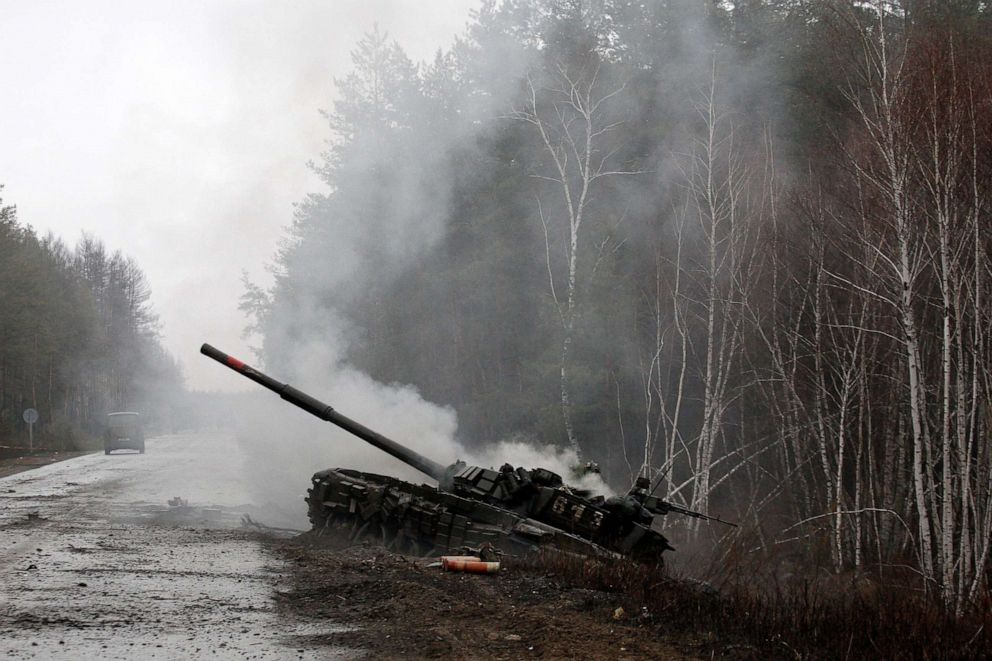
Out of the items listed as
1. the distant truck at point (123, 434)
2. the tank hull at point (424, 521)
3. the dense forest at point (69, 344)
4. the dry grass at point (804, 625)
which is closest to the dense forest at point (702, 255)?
the dry grass at point (804, 625)

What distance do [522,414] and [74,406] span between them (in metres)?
54.2

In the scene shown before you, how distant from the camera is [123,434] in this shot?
128ft

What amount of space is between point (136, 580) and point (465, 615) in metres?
3.75

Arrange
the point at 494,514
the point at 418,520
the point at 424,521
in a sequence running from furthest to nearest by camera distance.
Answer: the point at 418,520, the point at 424,521, the point at 494,514

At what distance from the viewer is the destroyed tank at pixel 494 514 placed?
40.6 ft

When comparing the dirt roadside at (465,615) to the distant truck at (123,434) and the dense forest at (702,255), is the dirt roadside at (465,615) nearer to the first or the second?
the dense forest at (702,255)

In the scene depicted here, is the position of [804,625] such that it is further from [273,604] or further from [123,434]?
[123,434]

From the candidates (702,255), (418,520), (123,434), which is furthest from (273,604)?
(123,434)

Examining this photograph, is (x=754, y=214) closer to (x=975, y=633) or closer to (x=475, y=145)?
(x=475, y=145)

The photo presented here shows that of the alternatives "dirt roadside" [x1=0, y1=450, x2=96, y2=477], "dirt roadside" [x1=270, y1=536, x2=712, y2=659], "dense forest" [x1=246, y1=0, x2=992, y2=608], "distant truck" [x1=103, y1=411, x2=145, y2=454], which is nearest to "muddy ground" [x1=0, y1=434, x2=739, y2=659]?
"dirt roadside" [x1=270, y1=536, x2=712, y2=659]

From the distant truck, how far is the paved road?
18970mm

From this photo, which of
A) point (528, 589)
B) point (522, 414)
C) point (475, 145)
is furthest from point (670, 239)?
point (528, 589)

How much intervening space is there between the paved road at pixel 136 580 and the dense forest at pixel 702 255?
7463 millimetres

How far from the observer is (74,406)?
6975 centimetres
